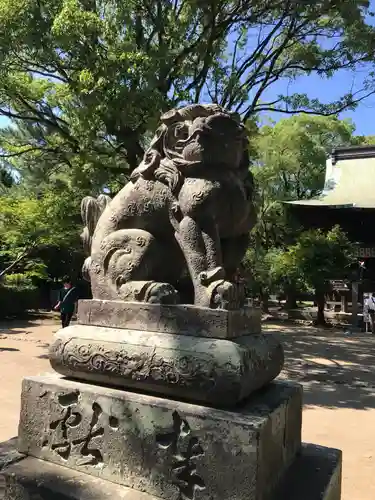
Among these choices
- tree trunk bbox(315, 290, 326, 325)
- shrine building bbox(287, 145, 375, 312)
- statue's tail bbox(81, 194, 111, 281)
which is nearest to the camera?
statue's tail bbox(81, 194, 111, 281)

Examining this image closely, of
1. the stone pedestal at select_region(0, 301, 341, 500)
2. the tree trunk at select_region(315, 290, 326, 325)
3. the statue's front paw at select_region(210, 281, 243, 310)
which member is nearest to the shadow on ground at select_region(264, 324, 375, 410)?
the tree trunk at select_region(315, 290, 326, 325)

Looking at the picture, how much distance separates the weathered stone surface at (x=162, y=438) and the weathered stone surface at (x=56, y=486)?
0.12ft

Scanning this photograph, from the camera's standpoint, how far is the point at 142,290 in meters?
2.15

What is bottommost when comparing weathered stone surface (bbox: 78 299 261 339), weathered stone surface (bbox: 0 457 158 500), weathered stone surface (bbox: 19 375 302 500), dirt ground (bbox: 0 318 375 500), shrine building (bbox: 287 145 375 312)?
dirt ground (bbox: 0 318 375 500)

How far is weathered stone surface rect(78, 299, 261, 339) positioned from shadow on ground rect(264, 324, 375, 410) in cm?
399

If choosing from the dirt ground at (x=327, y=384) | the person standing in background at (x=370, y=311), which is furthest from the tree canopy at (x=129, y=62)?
the person standing in background at (x=370, y=311)

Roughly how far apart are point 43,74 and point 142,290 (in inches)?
343

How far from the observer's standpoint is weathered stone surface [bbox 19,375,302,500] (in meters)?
1.72

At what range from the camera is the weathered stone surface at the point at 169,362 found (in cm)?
182

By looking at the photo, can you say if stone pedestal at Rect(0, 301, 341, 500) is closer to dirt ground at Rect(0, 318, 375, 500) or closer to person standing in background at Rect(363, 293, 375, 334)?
dirt ground at Rect(0, 318, 375, 500)

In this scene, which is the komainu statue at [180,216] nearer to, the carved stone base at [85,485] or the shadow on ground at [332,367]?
the carved stone base at [85,485]

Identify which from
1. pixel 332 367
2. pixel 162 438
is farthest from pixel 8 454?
pixel 332 367

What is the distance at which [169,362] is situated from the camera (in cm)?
191

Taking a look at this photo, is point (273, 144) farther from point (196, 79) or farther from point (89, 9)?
point (89, 9)
